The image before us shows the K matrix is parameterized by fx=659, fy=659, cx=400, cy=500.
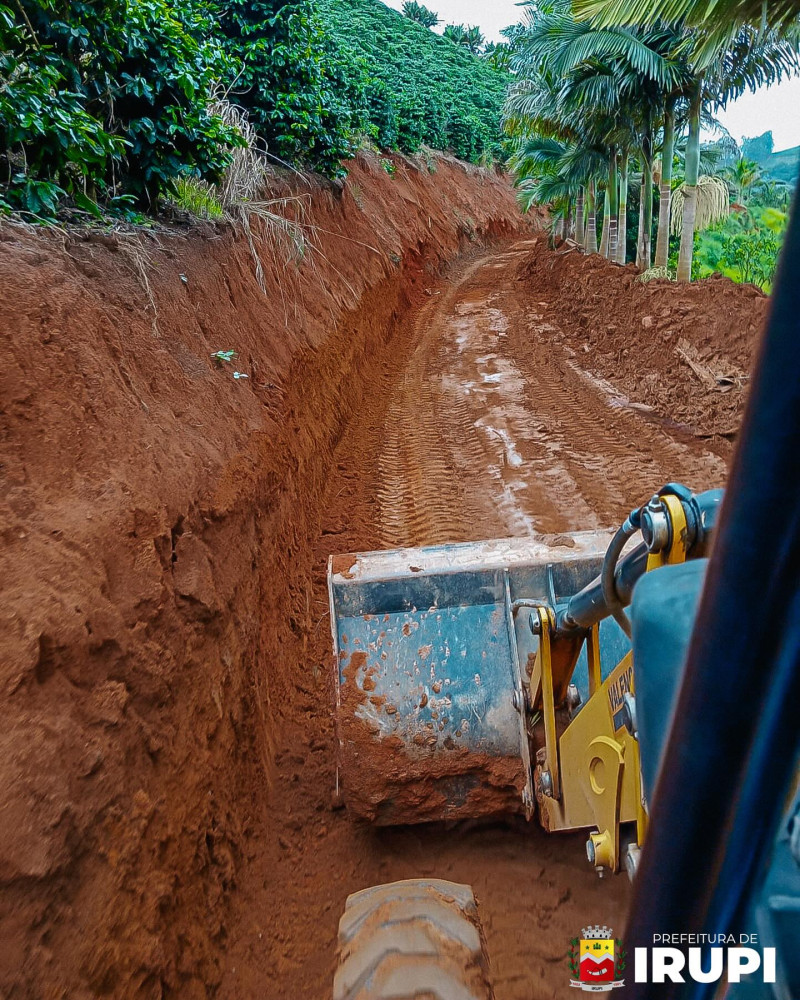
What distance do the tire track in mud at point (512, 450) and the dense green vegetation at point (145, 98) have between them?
11.8 feet

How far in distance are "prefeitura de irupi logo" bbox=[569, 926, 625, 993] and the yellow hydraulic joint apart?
42cm

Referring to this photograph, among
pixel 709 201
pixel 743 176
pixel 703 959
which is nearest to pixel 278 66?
pixel 703 959

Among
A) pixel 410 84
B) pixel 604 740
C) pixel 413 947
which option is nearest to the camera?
pixel 413 947

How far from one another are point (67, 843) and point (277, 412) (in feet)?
14.1

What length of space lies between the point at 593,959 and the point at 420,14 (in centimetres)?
5731

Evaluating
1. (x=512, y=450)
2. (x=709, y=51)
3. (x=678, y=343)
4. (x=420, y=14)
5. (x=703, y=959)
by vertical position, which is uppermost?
(x=420, y=14)

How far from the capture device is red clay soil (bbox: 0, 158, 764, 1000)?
242 cm

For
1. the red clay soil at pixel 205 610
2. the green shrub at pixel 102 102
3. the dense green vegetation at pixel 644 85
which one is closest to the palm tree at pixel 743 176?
the dense green vegetation at pixel 644 85

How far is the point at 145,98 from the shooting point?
5.62m

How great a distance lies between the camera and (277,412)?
607 centimetres

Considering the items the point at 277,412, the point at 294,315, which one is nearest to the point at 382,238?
the point at 294,315

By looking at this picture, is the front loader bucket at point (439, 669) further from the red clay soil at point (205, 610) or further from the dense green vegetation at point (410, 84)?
the dense green vegetation at point (410, 84)

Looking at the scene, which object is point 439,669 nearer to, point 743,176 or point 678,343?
point 678,343

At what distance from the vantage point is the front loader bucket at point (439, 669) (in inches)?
134
